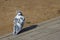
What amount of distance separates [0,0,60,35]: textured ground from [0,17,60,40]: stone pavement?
568mm

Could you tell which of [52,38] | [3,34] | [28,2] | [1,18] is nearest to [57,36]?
[52,38]

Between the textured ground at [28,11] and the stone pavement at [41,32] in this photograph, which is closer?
the stone pavement at [41,32]

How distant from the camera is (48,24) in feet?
38.8

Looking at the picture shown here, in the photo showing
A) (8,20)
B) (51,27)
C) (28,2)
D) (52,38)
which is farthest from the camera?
(28,2)

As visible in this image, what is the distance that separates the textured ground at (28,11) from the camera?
12.2 m

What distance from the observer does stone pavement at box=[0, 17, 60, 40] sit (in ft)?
34.7

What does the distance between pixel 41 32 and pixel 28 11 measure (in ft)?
8.80

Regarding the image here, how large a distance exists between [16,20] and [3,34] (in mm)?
812

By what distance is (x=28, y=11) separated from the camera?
1355cm

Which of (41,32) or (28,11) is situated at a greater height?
(28,11)

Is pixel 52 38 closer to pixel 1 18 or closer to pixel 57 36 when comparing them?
pixel 57 36

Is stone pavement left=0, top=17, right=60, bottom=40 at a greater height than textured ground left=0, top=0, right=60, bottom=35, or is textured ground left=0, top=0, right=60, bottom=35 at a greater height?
textured ground left=0, top=0, right=60, bottom=35

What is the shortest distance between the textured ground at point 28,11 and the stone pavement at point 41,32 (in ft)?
1.86

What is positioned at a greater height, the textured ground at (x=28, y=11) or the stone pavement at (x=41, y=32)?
the textured ground at (x=28, y=11)
